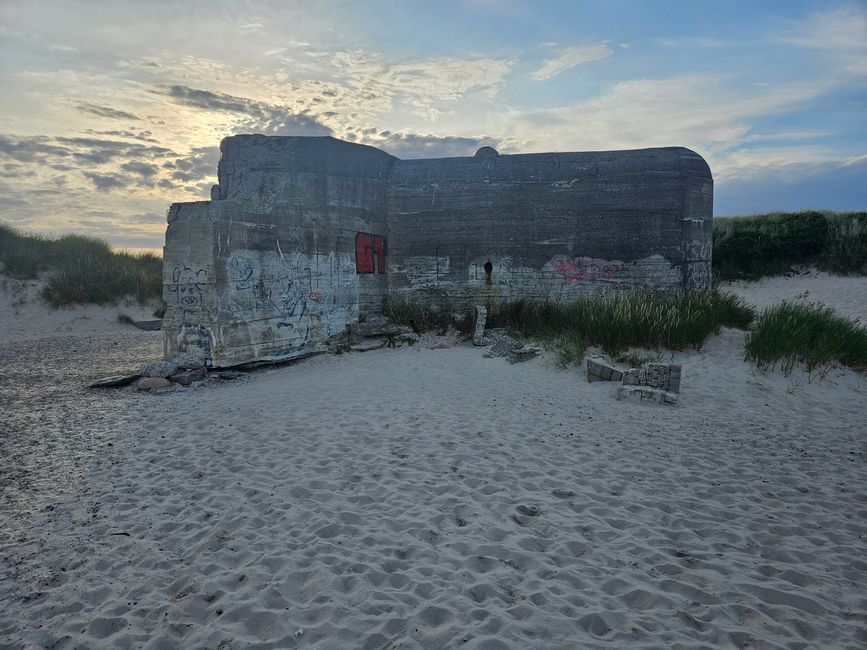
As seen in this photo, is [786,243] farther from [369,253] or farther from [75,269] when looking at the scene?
[75,269]

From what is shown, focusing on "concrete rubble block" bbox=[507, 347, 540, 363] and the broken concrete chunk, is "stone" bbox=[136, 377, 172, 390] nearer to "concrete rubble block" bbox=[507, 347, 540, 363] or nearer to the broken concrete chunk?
"concrete rubble block" bbox=[507, 347, 540, 363]

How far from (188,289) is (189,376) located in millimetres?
1411

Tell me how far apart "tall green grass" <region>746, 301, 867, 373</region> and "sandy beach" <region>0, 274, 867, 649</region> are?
0.55 metres

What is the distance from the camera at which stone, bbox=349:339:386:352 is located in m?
10.4

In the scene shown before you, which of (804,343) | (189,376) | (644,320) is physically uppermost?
(644,320)

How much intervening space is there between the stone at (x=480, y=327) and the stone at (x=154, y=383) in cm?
568

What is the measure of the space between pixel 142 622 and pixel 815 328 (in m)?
9.57

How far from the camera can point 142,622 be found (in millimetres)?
2643

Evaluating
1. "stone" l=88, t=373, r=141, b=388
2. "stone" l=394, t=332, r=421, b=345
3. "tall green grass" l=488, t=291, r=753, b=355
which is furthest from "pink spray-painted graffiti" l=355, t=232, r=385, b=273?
"stone" l=88, t=373, r=141, b=388

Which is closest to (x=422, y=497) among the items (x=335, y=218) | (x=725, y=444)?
(x=725, y=444)

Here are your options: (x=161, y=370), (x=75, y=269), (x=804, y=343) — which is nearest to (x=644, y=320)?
(x=804, y=343)

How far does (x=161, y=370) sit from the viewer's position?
8.15 meters

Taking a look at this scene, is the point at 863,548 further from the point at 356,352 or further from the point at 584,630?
the point at 356,352

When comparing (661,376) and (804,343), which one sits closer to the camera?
(661,376)
